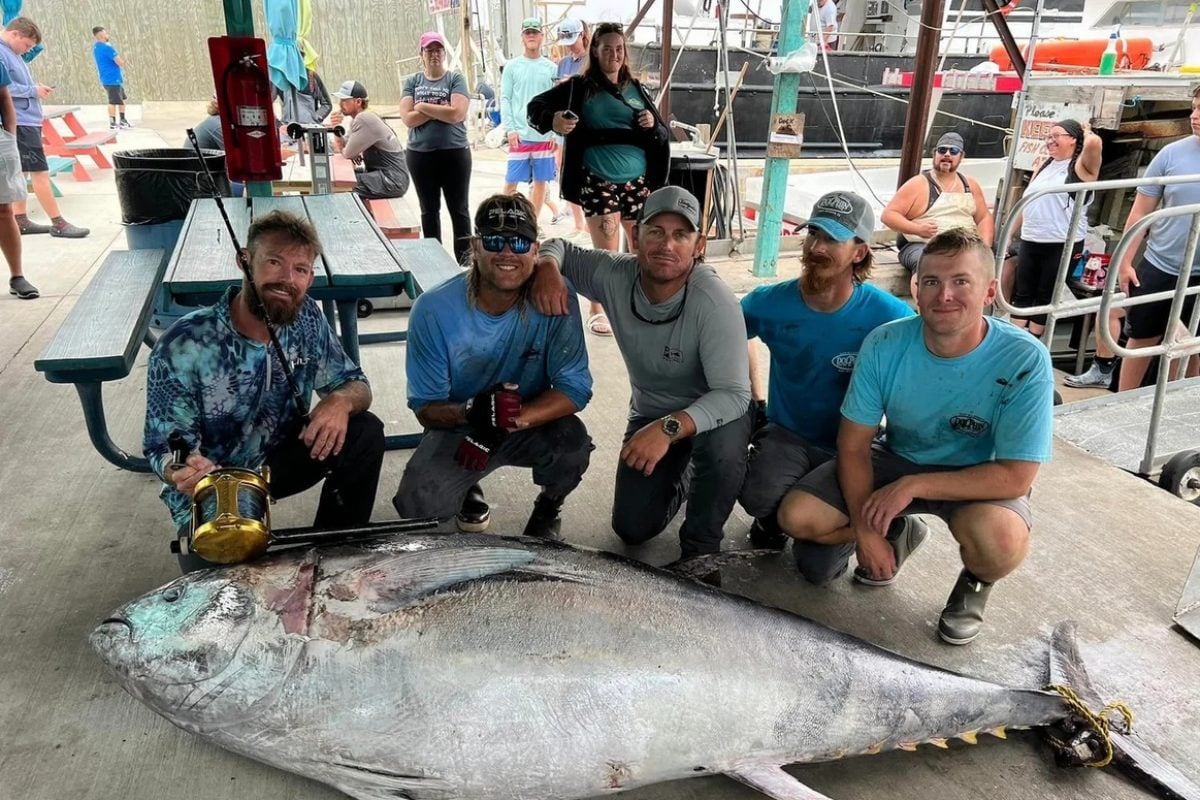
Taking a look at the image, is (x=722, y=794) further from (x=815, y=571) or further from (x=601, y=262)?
(x=601, y=262)

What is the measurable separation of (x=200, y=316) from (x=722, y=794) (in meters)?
1.96

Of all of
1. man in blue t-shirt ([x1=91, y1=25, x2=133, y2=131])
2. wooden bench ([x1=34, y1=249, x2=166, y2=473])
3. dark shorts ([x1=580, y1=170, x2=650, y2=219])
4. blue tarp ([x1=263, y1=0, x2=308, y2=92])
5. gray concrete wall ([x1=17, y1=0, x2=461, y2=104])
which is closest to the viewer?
wooden bench ([x1=34, y1=249, x2=166, y2=473])

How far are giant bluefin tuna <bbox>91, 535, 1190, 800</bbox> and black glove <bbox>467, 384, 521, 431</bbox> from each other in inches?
25.8

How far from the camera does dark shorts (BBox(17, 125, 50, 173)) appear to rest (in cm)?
718

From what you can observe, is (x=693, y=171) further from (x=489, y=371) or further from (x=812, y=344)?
(x=489, y=371)

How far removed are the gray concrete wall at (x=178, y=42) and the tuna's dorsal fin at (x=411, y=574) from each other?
64.2 ft

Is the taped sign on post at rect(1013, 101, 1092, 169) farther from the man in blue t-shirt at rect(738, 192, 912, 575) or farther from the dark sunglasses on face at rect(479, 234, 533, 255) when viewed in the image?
the dark sunglasses on face at rect(479, 234, 533, 255)

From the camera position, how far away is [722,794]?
203cm

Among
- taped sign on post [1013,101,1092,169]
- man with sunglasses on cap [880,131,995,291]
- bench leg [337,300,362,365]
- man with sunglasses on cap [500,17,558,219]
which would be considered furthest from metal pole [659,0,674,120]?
bench leg [337,300,362,365]

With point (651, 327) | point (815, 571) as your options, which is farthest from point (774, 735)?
point (651, 327)

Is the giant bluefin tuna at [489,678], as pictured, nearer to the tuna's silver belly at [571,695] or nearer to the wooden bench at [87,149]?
the tuna's silver belly at [571,695]

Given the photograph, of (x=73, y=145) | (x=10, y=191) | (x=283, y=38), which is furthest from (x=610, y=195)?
(x=73, y=145)

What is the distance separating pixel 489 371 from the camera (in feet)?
9.36

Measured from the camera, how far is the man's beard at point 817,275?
277 cm
